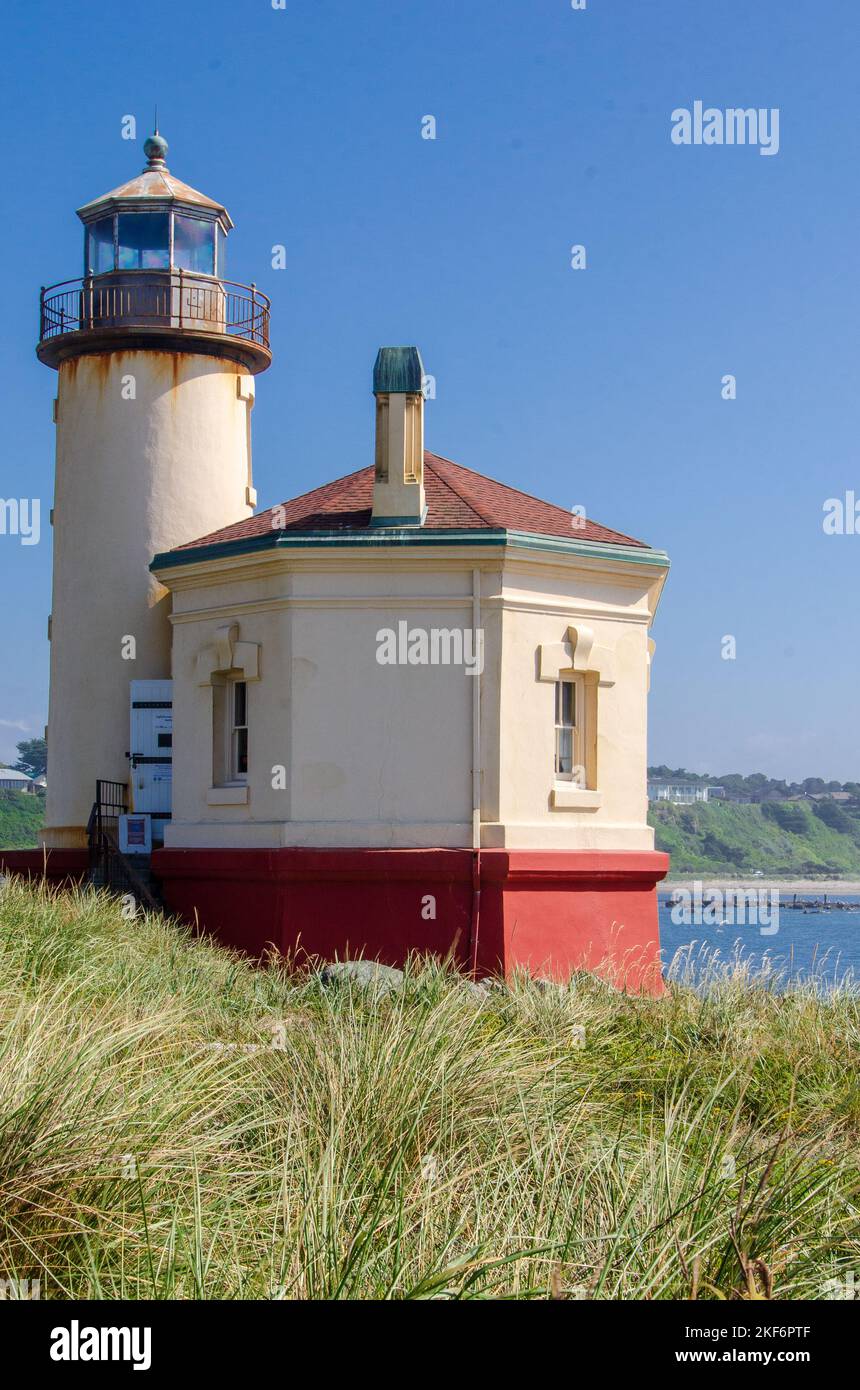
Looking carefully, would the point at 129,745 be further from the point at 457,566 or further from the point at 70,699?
the point at 457,566

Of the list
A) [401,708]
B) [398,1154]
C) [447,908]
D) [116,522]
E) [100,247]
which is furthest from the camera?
[100,247]

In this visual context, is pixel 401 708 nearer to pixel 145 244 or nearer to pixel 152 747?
pixel 152 747

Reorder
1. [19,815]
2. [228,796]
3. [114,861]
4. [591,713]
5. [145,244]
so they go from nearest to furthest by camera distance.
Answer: [228,796] → [591,713] → [114,861] → [145,244] → [19,815]

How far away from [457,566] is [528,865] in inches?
151

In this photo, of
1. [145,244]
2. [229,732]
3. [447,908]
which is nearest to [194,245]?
[145,244]

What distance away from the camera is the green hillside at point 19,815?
228 ft

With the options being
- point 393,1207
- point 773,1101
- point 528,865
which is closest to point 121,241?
point 528,865

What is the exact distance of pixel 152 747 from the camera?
22.4 metres

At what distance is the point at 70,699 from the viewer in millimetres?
23656

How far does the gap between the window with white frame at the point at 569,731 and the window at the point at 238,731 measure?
421cm

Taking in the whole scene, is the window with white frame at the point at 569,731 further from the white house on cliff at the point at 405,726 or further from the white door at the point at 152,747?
the white door at the point at 152,747

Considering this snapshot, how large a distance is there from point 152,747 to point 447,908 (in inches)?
219

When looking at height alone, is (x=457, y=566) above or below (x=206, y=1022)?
above

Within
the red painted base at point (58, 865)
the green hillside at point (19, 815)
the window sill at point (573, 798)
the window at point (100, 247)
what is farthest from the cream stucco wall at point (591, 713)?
the green hillside at point (19, 815)
